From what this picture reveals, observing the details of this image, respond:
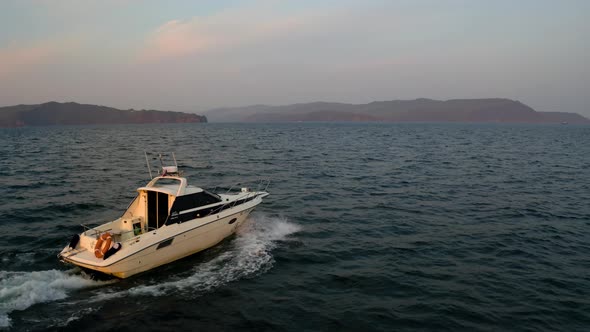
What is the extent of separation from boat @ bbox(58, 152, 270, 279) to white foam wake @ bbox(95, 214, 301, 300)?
0.85 meters

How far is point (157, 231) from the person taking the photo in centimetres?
1266

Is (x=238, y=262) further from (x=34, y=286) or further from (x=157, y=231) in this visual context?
(x=34, y=286)

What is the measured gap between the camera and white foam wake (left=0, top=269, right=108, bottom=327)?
10448 millimetres

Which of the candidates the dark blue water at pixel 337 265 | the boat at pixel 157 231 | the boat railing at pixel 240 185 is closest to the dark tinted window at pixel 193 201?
the boat at pixel 157 231

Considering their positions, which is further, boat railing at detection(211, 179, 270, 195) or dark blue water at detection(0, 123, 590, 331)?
boat railing at detection(211, 179, 270, 195)

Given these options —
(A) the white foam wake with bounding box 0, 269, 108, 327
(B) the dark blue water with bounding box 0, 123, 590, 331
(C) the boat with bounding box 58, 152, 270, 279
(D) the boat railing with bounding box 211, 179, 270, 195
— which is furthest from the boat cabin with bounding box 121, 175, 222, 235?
(D) the boat railing with bounding box 211, 179, 270, 195

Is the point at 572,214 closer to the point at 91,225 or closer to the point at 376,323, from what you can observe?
the point at 376,323

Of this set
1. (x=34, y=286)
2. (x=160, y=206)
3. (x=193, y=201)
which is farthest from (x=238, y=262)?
(x=34, y=286)

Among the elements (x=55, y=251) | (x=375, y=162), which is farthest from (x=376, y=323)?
(x=375, y=162)

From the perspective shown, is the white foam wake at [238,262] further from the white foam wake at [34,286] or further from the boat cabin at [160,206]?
the boat cabin at [160,206]

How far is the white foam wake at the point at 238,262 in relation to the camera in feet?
38.4

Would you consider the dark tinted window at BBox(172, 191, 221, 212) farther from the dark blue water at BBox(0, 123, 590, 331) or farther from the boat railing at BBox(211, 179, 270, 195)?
the boat railing at BBox(211, 179, 270, 195)

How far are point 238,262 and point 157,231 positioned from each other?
3.12 meters

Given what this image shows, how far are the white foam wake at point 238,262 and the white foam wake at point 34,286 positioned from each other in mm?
1298
